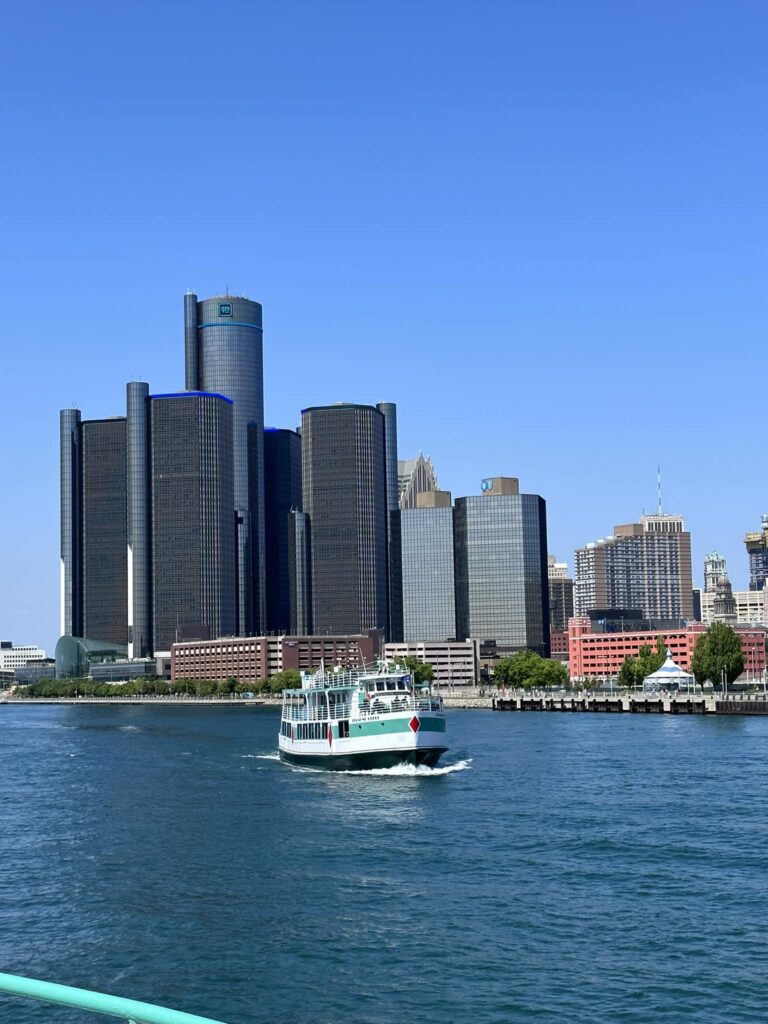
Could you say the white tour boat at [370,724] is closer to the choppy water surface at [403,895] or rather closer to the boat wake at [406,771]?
the boat wake at [406,771]

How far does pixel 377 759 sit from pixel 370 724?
3091 millimetres

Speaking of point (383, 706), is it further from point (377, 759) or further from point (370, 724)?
point (377, 759)

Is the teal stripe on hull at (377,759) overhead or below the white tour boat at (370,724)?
below

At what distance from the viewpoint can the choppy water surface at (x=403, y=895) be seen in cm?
4228

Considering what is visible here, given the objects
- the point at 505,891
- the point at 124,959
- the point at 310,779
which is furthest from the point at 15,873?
the point at 310,779

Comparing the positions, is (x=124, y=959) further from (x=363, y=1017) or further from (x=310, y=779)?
(x=310, y=779)

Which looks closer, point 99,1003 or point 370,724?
point 99,1003

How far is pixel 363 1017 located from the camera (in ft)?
130

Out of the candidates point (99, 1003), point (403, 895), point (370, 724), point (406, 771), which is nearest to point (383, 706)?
point (370, 724)

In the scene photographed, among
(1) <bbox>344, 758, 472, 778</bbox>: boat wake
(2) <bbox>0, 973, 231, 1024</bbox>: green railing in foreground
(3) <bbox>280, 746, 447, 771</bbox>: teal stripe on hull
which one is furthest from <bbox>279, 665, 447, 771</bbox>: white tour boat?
(2) <bbox>0, 973, 231, 1024</bbox>: green railing in foreground

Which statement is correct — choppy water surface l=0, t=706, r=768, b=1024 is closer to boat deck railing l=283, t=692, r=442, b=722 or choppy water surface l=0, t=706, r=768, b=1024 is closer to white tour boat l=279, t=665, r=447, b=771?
white tour boat l=279, t=665, r=447, b=771

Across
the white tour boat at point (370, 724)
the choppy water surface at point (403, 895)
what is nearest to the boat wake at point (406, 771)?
the white tour boat at point (370, 724)

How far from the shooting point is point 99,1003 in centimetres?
1147

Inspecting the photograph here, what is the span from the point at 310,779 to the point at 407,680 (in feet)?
42.0
